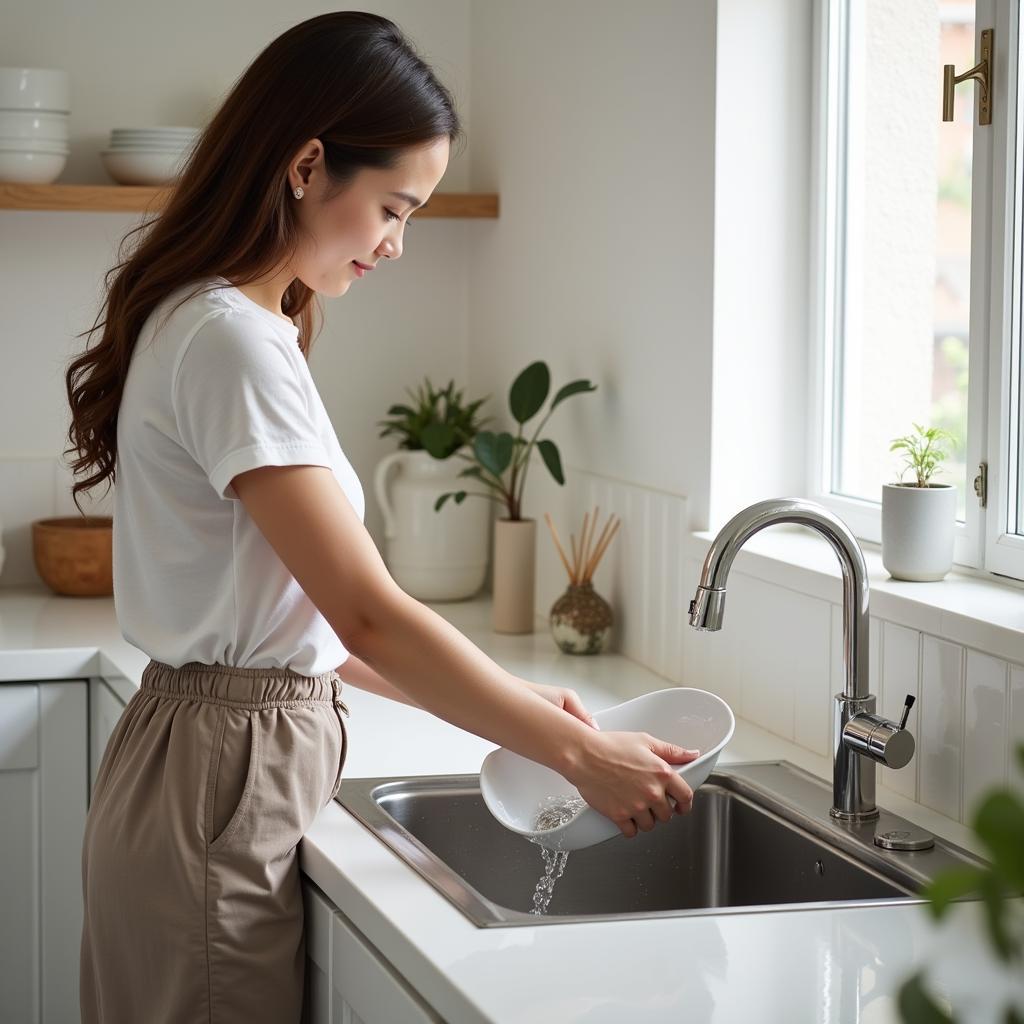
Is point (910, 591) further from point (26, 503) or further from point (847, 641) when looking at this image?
point (26, 503)

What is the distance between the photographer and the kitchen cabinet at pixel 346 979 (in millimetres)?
1125

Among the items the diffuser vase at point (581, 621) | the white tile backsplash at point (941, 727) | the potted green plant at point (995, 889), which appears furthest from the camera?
the diffuser vase at point (581, 621)

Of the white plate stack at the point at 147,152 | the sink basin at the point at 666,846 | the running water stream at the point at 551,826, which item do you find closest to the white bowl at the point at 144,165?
the white plate stack at the point at 147,152

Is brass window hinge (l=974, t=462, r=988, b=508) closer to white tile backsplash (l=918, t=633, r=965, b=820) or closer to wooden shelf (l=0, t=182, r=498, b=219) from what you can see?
white tile backsplash (l=918, t=633, r=965, b=820)

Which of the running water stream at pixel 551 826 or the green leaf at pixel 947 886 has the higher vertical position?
the green leaf at pixel 947 886

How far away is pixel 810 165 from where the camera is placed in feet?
6.54

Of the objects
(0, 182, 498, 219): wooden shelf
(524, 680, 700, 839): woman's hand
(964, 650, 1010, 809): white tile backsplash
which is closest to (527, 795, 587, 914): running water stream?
(524, 680, 700, 839): woman's hand

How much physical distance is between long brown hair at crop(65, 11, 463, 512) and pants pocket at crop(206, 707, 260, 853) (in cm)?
33

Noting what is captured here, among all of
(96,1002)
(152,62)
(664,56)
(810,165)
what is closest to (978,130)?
(810,165)

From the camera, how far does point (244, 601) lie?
1271mm

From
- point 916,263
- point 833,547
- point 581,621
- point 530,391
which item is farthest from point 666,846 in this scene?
point 530,391

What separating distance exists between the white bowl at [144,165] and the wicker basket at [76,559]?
0.63 metres

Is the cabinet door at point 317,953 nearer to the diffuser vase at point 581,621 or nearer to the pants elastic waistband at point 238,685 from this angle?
the pants elastic waistband at point 238,685

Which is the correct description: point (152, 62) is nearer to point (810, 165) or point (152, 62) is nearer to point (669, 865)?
point (810, 165)
